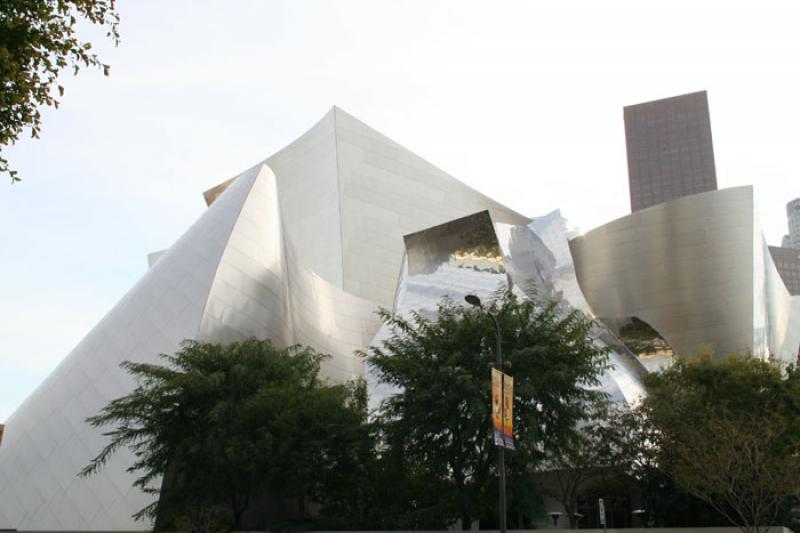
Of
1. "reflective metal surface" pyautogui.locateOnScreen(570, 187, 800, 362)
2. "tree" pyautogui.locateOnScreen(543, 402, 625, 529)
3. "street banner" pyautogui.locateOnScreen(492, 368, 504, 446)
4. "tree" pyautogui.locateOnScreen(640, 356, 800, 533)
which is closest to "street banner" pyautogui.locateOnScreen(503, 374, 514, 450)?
"street banner" pyautogui.locateOnScreen(492, 368, 504, 446)

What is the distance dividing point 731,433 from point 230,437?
14673 millimetres

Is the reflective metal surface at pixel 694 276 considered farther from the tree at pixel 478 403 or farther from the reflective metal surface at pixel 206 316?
the tree at pixel 478 403

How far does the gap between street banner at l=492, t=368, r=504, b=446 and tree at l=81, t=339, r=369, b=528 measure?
9446mm

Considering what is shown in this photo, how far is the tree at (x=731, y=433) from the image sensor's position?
872 inches

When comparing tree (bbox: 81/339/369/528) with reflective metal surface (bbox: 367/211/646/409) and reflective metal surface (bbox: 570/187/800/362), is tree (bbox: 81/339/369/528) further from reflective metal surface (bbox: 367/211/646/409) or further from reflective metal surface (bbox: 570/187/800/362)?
reflective metal surface (bbox: 570/187/800/362)

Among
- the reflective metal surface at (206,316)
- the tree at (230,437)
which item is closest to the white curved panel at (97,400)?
the reflective metal surface at (206,316)

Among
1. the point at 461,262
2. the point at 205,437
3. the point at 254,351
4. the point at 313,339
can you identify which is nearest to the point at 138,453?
the point at 205,437

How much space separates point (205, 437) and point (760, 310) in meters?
27.3

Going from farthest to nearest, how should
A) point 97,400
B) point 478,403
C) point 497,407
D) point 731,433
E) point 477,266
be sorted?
point 477,266, point 97,400, point 478,403, point 731,433, point 497,407

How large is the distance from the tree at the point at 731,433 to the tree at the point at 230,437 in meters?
9.57

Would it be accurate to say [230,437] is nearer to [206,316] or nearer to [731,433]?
[206,316]

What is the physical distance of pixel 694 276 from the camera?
4150 cm

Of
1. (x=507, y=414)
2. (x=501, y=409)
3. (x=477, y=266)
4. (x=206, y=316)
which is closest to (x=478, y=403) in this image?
(x=507, y=414)

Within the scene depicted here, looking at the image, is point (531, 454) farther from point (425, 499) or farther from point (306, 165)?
point (306, 165)
